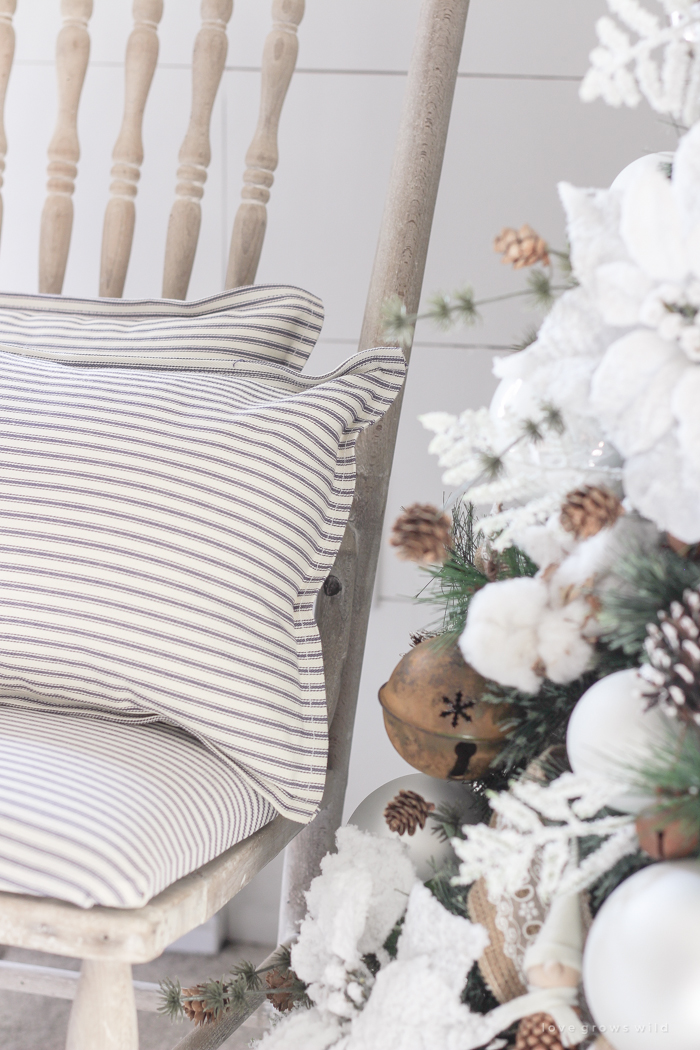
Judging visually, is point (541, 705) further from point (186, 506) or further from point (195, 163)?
point (195, 163)

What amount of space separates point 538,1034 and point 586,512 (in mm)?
236

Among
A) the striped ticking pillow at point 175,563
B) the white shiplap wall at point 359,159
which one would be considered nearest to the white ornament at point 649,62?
the striped ticking pillow at point 175,563

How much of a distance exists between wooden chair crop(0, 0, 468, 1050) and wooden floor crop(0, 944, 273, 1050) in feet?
0.26

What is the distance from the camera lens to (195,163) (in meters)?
0.82

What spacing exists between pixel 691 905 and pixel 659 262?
0.25m

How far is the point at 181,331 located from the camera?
0.68 m

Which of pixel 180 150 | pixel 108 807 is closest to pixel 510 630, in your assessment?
pixel 108 807

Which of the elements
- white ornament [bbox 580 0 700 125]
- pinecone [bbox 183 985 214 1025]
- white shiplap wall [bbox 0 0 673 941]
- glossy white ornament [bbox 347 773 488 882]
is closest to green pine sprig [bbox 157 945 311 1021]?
pinecone [bbox 183 985 214 1025]

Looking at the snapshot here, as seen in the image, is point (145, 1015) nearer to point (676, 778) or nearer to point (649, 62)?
point (676, 778)

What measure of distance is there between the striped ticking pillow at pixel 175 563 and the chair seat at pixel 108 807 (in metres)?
0.02

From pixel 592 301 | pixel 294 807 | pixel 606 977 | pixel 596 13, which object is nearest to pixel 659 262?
pixel 592 301

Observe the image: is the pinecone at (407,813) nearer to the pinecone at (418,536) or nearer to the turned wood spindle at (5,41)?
the pinecone at (418,536)

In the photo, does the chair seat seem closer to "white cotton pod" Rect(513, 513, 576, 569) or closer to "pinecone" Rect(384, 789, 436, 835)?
"pinecone" Rect(384, 789, 436, 835)

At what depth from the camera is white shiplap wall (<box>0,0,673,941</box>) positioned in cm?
91
